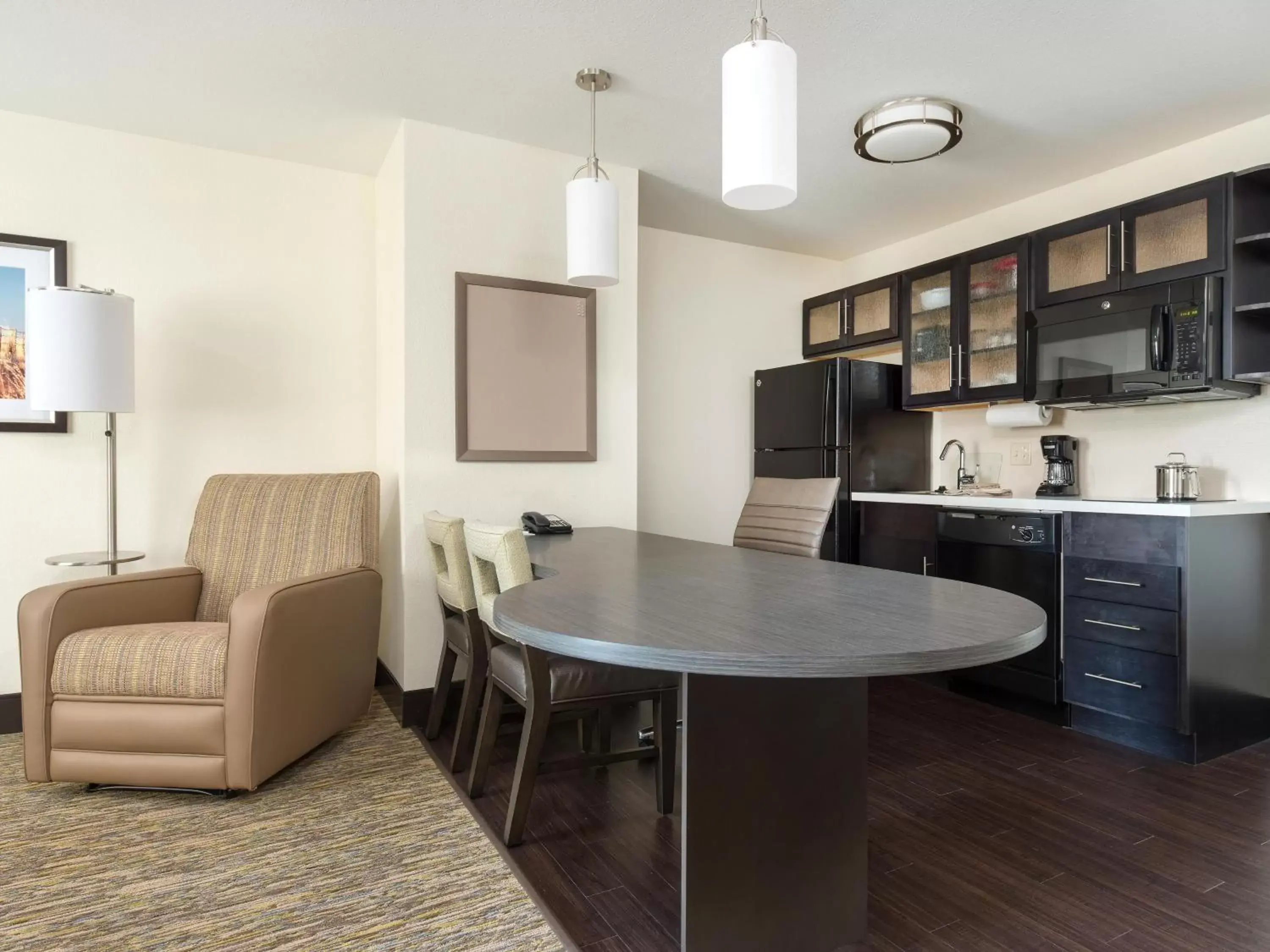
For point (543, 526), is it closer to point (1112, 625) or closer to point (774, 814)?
point (774, 814)

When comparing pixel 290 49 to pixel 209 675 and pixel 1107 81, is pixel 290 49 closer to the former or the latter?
pixel 209 675

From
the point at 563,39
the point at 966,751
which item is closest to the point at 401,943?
the point at 966,751

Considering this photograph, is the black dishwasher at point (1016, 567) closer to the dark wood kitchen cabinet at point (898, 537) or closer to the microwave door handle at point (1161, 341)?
the dark wood kitchen cabinet at point (898, 537)

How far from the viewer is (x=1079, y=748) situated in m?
2.62

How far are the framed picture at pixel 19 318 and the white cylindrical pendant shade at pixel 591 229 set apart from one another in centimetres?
213

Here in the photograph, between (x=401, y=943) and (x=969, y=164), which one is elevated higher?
(x=969, y=164)

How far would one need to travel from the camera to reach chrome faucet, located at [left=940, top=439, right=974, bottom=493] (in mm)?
3853

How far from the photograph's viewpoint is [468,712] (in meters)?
2.34

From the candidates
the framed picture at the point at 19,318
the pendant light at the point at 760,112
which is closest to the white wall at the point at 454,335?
the framed picture at the point at 19,318

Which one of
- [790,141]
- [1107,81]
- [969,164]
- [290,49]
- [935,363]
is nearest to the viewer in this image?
[790,141]

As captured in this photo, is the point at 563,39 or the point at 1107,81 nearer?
the point at 563,39

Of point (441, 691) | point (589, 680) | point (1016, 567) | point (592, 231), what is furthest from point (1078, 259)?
point (441, 691)

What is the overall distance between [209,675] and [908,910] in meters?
1.95

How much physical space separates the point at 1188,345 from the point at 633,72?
2.31 meters
